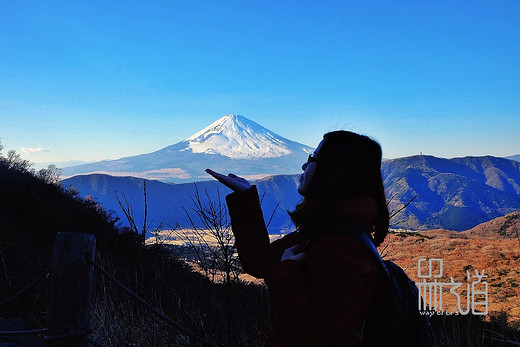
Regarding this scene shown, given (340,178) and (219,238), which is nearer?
(340,178)

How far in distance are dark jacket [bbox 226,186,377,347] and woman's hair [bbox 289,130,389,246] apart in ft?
0.42

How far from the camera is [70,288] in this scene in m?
2.46

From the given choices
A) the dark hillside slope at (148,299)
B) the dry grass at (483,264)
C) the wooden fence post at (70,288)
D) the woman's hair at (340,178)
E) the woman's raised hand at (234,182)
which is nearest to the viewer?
the woman's hair at (340,178)

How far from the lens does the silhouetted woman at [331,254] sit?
123cm

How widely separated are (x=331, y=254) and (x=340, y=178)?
10.8 inches

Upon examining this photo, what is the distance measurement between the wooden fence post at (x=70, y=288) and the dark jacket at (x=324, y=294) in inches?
57.8

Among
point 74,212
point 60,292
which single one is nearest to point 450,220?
point 74,212

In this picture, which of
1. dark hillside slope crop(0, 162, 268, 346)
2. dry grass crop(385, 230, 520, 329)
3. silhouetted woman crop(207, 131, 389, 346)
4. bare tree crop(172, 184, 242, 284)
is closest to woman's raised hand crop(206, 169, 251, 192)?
silhouetted woman crop(207, 131, 389, 346)

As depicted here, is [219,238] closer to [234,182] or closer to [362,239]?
[234,182]

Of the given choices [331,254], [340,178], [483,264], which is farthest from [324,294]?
[483,264]

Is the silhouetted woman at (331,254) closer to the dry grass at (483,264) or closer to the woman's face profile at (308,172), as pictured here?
the woman's face profile at (308,172)

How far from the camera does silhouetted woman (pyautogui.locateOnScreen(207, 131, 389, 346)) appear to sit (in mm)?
1230

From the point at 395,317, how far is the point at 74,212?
20045mm

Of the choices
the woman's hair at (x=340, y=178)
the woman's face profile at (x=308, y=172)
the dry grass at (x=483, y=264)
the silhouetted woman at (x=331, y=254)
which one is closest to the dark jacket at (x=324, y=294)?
the silhouetted woman at (x=331, y=254)
